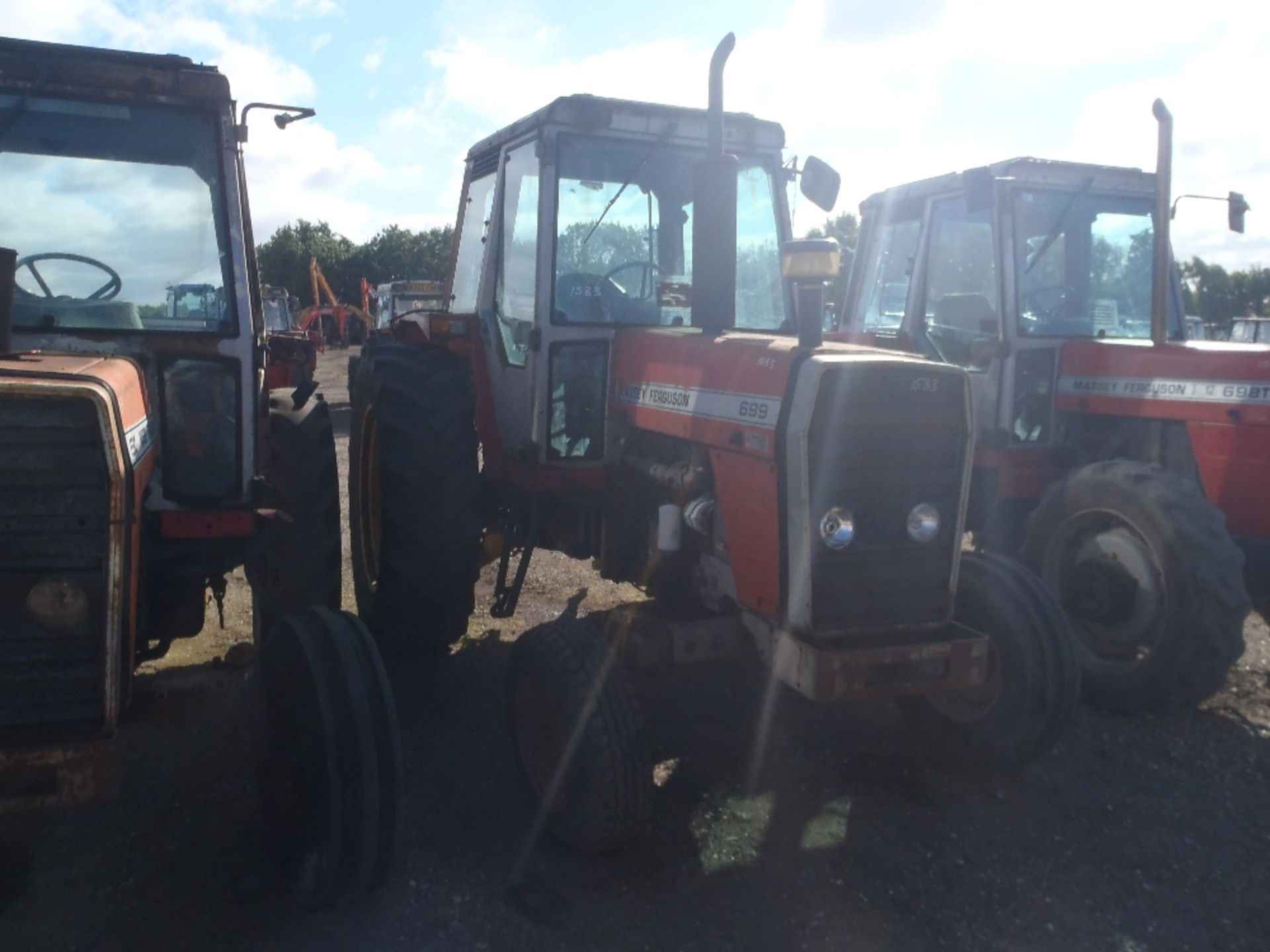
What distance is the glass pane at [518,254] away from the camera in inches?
192

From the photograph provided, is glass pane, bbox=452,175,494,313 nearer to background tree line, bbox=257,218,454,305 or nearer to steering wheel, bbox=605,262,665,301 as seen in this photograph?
steering wheel, bbox=605,262,665,301

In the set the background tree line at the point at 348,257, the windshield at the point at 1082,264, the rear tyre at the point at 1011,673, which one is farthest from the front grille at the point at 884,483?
the background tree line at the point at 348,257

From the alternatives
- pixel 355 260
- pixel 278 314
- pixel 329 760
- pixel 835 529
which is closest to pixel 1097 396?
pixel 835 529

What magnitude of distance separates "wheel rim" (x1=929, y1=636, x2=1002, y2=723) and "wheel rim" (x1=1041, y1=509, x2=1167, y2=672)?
1.27 meters

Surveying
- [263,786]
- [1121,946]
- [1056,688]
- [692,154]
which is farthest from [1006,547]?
[263,786]

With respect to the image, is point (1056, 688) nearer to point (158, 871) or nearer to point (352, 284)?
point (158, 871)

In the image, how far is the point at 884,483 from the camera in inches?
138

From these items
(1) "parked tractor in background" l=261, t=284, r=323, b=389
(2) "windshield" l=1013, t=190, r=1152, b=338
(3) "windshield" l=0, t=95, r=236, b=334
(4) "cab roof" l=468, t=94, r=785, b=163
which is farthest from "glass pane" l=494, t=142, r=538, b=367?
(2) "windshield" l=1013, t=190, r=1152, b=338

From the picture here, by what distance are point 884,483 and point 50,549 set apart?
244 cm

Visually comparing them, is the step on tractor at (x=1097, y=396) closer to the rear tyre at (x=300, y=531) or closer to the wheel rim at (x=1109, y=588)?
the wheel rim at (x=1109, y=588)

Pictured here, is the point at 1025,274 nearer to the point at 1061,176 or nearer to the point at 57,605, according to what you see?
the point at 1061,176

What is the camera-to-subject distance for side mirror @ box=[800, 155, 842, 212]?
4.52 m

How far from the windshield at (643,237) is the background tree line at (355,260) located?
135 ft

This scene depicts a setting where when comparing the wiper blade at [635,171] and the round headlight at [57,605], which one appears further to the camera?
the wiper blade at [635,171]
